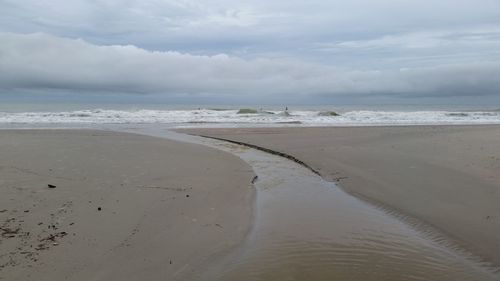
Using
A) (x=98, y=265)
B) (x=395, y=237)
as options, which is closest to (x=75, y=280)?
(x=98, y=265)

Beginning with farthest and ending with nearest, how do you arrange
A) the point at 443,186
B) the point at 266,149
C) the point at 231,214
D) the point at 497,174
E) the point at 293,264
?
1. the point at 266,149
2. the point at 497,174
3. the point at 443,186
4. the point at 231,214
5. the point at 293,264

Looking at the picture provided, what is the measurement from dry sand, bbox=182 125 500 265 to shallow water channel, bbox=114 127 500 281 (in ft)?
1.53

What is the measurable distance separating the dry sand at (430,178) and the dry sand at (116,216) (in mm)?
2565

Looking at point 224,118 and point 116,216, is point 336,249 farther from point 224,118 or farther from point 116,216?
point 224,118

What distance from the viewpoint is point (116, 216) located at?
5.74 metres

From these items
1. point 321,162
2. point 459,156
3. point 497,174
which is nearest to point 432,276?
point 497,174

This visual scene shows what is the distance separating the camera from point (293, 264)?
4.43m

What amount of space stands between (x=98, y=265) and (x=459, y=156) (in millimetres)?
10391

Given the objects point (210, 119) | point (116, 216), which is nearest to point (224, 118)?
point (210, 119)

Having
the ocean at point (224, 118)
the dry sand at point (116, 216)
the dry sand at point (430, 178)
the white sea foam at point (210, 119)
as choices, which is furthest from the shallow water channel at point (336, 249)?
the white sea foam at point (210, 119)

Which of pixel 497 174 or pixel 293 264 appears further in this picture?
pixel 497 174

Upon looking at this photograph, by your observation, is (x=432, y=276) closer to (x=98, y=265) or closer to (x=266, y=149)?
(x=98, y=265)

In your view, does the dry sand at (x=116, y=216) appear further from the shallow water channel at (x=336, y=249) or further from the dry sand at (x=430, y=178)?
the dry sand at (x=430, y=178)

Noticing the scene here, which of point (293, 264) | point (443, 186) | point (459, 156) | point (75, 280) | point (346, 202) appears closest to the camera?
point (75, 280)
